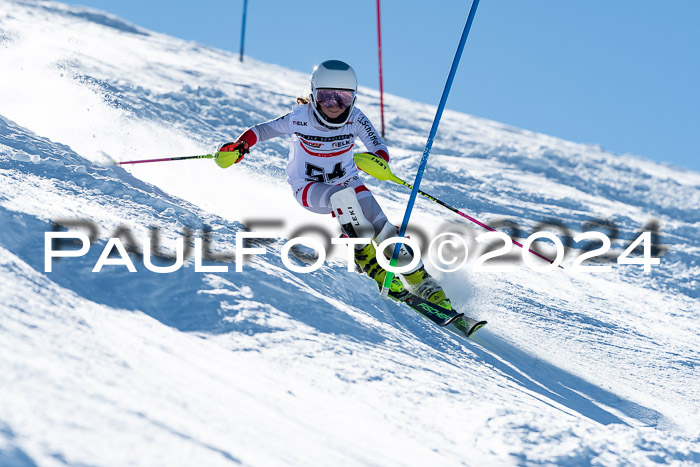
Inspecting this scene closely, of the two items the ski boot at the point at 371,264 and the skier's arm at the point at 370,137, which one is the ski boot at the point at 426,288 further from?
the skier's arm at the point at 370,137

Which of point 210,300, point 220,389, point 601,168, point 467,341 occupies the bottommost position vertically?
point 220,389

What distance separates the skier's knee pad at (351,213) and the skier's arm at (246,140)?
2.35ft

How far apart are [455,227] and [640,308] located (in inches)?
101

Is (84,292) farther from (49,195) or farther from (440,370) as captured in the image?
(440,370)

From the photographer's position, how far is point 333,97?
466 cm

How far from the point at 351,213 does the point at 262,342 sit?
1.76 meters

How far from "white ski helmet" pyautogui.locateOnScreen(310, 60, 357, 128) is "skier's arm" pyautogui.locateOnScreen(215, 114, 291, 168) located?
32 cm

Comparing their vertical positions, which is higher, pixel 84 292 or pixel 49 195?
pixel 49 195

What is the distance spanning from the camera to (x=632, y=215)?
1283cm

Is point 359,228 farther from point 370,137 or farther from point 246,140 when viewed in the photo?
point 246,140

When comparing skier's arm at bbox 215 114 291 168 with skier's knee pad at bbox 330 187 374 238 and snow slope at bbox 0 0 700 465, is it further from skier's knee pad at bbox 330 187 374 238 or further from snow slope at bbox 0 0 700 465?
skier's knee pad at bbox 330 187 374 238

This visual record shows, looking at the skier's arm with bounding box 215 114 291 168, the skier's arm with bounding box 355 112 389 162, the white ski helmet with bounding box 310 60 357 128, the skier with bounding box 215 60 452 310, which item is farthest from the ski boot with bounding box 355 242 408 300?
the skier's arm with bounding box 215 114 291 168

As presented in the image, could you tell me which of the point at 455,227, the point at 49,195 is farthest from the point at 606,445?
the point at 455,227

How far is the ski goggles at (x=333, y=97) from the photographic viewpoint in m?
4.66
